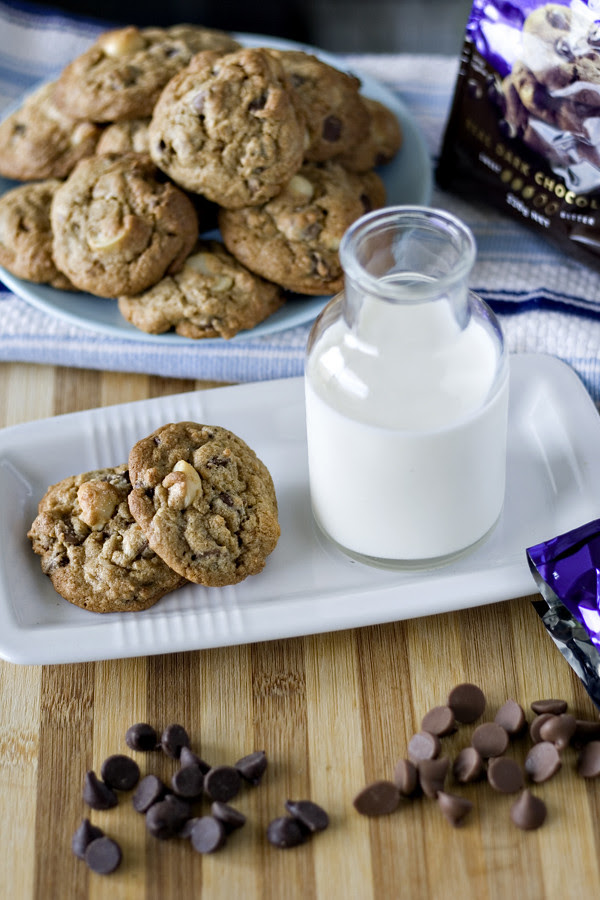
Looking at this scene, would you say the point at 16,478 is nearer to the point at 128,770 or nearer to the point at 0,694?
the point at 0,694

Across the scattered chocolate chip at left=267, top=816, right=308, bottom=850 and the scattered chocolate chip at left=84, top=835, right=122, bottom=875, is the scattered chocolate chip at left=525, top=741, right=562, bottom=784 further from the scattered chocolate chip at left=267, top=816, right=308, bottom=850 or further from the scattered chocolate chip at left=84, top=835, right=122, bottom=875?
the scattered chocolate chip at left=84, top=835, right=122, bottom=875

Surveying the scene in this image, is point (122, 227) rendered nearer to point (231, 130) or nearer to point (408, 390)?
point (231, 130)

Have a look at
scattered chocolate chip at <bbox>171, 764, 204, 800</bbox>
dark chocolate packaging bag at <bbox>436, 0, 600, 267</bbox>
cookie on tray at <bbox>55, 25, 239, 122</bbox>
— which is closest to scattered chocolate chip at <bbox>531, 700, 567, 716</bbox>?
scattered chocolate chip at <bbox>171, 764, 204, 800</bbox>

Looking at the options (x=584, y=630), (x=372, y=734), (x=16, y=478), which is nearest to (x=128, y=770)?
(x=372, y=734)

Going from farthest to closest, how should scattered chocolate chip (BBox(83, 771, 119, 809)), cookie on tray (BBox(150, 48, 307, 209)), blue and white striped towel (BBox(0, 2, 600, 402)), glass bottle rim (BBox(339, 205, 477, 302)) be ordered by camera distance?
blue and white striped towel (BBox(0, 2, 600, 402)) < cookie on tray (BBox(150, 48, 307, 209)) < scattered chocolate chip (BBox(83, 771, 119, 809)) < glass bottle rim (BBox(339, 205, 477, 302))

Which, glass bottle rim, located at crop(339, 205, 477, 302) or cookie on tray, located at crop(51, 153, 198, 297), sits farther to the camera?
cookie on tray, located at crop(51, 153, 198, 297)

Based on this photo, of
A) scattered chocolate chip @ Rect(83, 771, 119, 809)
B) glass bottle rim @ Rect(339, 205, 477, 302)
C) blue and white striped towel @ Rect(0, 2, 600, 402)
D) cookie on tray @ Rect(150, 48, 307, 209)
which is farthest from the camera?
blue and white striped towel @ Rect(0, 2, 600, 402)

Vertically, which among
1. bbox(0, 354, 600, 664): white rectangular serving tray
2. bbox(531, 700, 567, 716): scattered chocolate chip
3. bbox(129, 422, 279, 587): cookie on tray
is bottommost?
bbox(531, 700, 567, 716): scattered chocolate chip
